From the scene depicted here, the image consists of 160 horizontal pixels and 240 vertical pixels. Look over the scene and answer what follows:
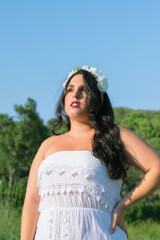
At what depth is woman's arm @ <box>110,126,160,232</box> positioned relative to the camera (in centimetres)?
245

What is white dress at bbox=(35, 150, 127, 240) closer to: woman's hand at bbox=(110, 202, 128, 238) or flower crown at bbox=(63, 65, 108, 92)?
woman's hand at bbox=(110, 202, 128, 238)

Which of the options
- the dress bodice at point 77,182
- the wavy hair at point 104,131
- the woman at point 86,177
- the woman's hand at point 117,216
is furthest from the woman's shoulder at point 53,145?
the woman's hand at point 117,216

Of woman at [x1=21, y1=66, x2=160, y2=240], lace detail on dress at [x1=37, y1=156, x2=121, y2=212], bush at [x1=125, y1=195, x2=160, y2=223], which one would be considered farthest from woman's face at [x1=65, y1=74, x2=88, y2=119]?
bush at [x1=125, y1=195, x2=160, y2=223]

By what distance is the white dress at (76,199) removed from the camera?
93.4 inches

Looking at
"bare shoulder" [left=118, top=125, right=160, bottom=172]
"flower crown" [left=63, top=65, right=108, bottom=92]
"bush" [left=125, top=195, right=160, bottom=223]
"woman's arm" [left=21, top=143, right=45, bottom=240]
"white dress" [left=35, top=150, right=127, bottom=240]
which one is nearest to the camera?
→ "white dress" [left=35, top=150, right=127, bottom=240]

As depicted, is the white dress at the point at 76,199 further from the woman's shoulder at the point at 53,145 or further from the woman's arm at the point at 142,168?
the woman's shoulder at the point at 53,145

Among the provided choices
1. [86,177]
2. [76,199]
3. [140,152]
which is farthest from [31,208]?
[140,152]

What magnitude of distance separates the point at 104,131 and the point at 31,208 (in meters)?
0.82

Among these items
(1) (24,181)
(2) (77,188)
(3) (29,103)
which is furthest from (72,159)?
(3) (29,103)

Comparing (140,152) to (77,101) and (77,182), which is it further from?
(77,101)

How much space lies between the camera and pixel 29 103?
77.0 feet

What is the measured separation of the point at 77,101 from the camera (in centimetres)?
276

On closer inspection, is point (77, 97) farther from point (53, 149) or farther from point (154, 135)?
point (154, 135)

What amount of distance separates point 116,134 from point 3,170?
73.2 ft
